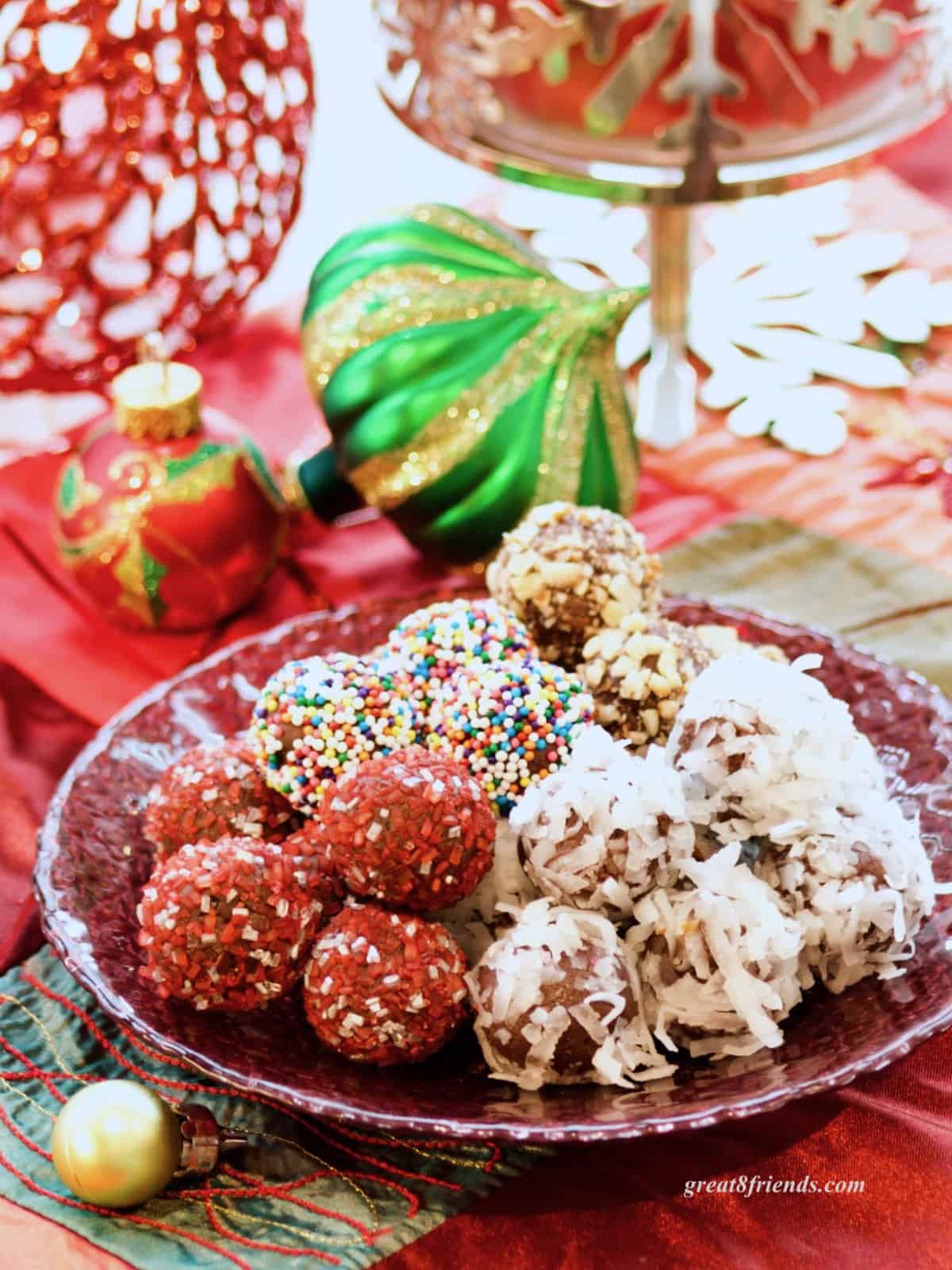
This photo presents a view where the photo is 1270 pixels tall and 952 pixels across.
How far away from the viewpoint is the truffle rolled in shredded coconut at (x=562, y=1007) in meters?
0.76

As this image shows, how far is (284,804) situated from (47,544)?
61cm

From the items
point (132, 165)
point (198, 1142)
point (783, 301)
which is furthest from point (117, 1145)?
point (783, 301)

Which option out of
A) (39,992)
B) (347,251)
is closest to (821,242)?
(347,251)

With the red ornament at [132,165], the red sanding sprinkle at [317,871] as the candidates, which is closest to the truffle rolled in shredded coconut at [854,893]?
the red sanding sprinkle at [317,871]

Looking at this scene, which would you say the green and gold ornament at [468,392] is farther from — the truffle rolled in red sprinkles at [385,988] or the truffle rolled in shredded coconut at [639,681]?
the truffle rolled in red sprinkles at [385,988]

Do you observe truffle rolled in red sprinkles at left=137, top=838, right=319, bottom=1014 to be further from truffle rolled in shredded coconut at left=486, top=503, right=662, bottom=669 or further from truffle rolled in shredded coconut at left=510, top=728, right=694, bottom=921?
truffle rolled in shredded coconut at left=486, top=503, right=662, bottom=669

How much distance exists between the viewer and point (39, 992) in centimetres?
96

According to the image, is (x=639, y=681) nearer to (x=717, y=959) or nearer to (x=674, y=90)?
(x=717, y=959)

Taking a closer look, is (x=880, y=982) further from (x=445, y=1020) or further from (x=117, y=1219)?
(x=117, y=1219)

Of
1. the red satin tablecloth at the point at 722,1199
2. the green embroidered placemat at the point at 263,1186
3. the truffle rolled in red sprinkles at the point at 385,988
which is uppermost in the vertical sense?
the truffle rolled in red sprinkles at the point at 385,988

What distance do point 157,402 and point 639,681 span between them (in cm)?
56

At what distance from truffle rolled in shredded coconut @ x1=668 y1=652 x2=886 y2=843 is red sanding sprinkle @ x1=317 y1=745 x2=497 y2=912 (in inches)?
4.5

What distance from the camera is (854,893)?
790 mm

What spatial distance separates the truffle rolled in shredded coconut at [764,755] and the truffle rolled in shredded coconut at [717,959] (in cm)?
2
